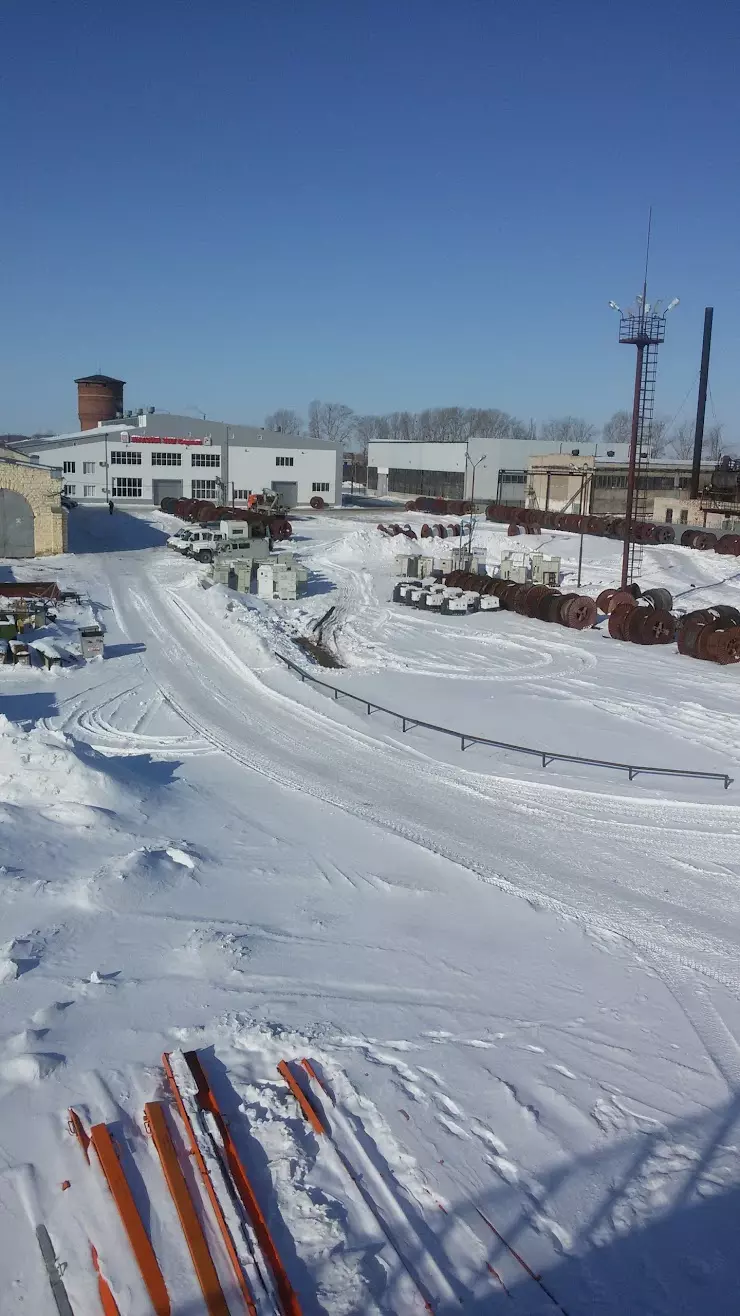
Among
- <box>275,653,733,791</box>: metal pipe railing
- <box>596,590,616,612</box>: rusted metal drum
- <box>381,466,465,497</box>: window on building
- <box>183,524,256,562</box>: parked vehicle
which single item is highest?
<box>381,466,465,497</box>: window on building

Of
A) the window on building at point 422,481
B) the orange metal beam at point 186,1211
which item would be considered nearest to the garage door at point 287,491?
the window on building at point 422,481

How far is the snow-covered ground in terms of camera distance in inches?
203

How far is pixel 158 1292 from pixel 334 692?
43.8 feet

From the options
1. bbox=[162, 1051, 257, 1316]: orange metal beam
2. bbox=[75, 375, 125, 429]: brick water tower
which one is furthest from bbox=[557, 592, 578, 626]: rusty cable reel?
bbox=[75, 375, 125, 429]: brick water tower

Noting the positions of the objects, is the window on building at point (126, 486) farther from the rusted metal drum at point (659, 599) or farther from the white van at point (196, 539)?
the rusted metal drum at point (659, 599)

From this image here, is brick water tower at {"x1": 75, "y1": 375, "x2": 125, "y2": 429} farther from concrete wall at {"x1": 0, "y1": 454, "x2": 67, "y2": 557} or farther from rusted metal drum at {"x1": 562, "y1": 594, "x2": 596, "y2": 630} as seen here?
rusted metal drum at {"x1": 562, "y1": 594, "x2": 596, "y2": 630}

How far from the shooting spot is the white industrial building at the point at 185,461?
5222 centimetres

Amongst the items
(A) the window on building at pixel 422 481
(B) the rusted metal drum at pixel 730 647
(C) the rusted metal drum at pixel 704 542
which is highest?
(A) the window on building at pixel 422 481

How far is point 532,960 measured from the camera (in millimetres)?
8328

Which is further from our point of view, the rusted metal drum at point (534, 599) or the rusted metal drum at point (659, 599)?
the rusted metal drum at point (534, 599)

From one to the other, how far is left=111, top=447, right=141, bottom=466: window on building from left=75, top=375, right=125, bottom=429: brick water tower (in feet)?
55.5

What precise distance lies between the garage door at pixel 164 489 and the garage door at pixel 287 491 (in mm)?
6515

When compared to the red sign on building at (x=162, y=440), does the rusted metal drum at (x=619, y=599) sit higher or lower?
lower

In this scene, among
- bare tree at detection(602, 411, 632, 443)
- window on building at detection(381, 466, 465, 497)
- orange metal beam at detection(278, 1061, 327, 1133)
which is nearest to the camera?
orange metal beam at detection(278, 1061, 327, 1133)
